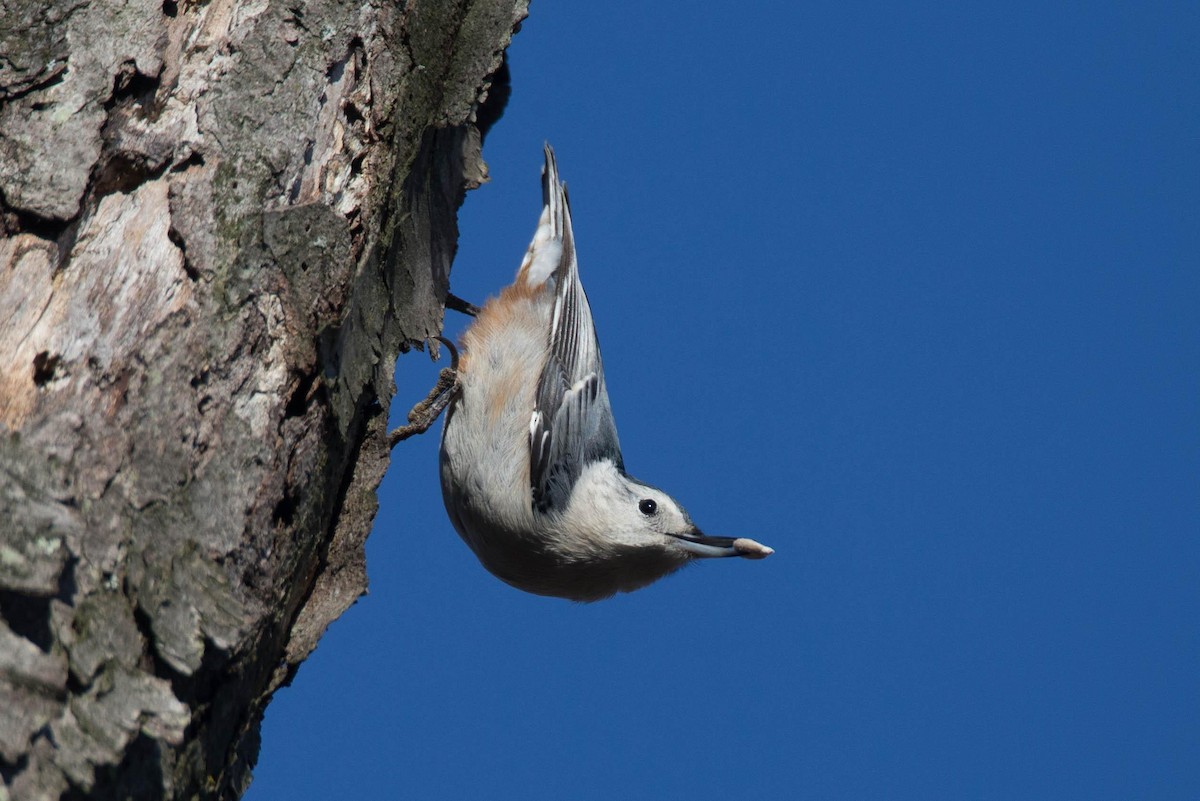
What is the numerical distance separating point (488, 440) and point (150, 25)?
161cm

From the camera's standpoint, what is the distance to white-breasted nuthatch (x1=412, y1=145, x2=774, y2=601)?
11.1 feet

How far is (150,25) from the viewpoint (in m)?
2.11

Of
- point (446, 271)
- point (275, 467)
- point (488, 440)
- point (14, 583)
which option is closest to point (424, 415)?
point (488, 440)

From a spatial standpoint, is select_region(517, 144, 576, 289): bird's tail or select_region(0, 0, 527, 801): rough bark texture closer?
select_region(0, 0, 527, 801): rough bark texture

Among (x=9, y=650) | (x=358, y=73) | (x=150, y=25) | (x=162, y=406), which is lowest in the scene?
(x=9, y=650)

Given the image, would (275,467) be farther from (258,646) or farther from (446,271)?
(446,271)

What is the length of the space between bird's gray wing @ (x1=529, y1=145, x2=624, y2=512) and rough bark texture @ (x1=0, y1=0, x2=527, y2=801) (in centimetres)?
97

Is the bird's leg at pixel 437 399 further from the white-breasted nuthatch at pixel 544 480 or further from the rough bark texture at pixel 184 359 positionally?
the rough bark texture at pixel 184 359

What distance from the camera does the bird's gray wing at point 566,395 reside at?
344cm

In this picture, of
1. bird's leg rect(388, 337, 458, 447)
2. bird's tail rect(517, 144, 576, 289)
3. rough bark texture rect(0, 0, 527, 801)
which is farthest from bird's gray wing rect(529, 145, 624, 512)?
rough bark texture rect(0, 0, 527, 801)

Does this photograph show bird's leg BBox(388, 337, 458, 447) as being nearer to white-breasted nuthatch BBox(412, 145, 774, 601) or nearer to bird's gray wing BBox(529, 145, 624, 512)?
white-breasted nuthatch BBox(412, 145, 774, 601)

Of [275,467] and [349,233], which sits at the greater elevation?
[349,233]

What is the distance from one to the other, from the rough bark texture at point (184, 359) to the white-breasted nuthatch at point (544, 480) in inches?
35.0

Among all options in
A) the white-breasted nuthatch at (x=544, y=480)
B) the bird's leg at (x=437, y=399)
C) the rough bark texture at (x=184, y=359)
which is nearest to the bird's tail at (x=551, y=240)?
the white-breasted nuthatch at (x=544, y=480)
